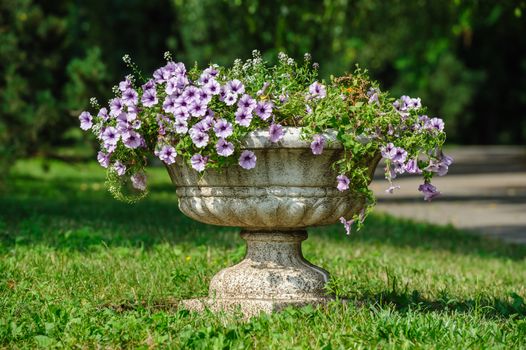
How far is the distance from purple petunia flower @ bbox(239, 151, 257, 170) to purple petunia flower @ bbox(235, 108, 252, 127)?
0.49 feet

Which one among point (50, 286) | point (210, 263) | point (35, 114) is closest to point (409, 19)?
point (35, 114)

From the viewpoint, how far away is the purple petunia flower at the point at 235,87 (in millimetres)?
4867

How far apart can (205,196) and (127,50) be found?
1713 cm

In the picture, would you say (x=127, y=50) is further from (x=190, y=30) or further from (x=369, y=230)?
(x=190, y=30)

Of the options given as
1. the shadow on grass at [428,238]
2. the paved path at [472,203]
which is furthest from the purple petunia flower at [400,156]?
the paved path at [472,203]

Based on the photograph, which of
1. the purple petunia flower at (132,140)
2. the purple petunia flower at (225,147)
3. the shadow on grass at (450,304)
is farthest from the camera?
the shadow on grass at (450,304)

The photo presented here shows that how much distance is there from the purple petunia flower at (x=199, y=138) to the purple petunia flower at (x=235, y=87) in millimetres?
274

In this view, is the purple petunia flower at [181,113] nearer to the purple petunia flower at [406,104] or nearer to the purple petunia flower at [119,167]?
the purple petunia flower at [119,167]

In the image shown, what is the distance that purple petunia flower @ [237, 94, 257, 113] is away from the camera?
4803 millimetres

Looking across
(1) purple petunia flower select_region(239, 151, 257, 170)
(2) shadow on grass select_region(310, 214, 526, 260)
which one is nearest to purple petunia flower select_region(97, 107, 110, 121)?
(1) purple petunia flower select_region(239, 151, 257, 170)

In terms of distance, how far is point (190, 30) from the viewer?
39.2 meters

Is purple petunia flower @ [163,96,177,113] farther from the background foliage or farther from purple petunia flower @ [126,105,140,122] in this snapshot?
the background foliage

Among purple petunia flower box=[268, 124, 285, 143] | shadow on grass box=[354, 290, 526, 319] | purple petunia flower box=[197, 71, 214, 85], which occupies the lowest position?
shadow on grass box=[354, 290, 526, 319]

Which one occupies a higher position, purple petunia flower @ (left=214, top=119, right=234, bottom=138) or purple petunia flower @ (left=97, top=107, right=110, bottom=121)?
purple petunia flower @ (left=97, top=107, right=110, bottom=121)
